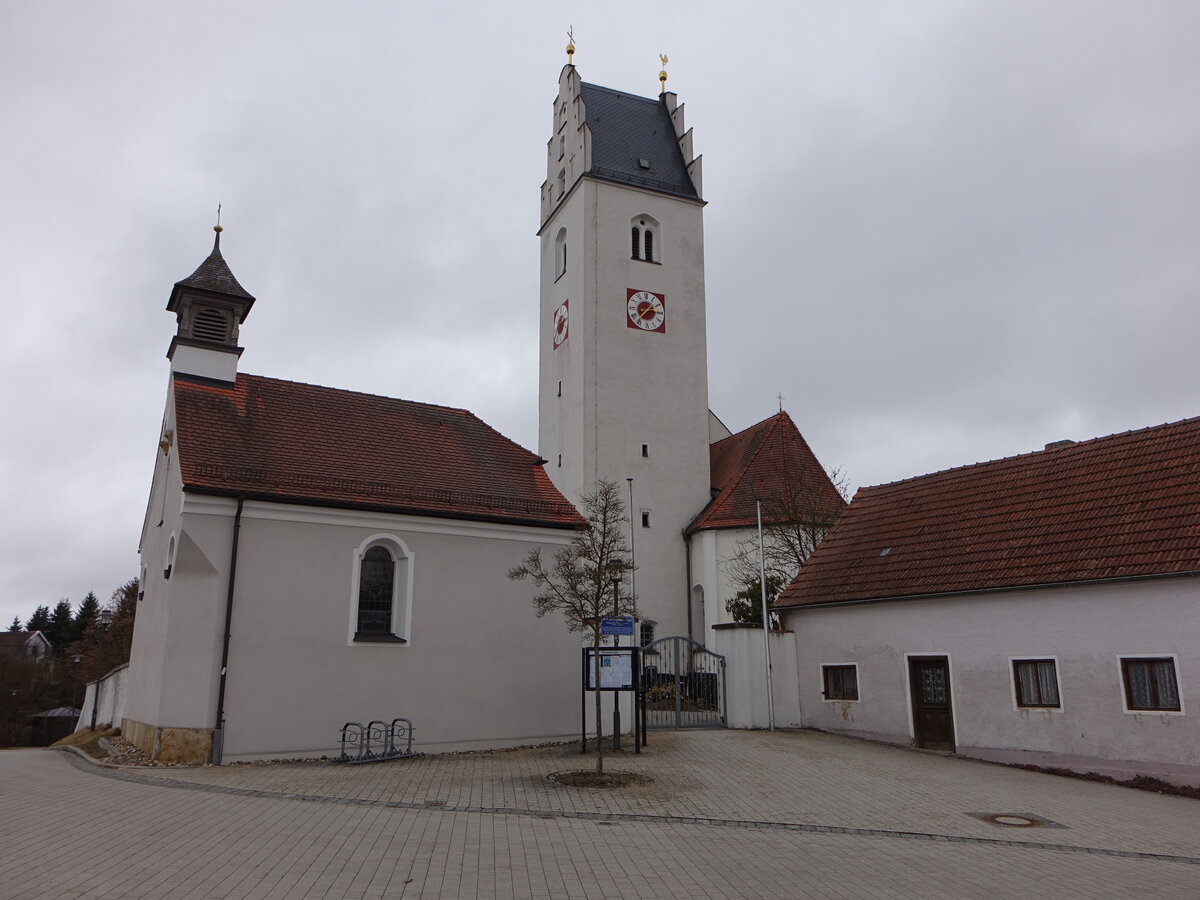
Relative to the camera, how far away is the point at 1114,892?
312 inches

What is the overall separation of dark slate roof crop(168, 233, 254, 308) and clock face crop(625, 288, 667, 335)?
1646 cm

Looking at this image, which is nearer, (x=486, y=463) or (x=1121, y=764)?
(x=1121, y=764)

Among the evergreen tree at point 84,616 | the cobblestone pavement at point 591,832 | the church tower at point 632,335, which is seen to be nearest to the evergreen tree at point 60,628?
the evergreen tree at point 84,616

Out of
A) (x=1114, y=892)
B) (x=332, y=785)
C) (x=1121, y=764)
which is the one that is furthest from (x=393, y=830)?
(x=1121, y=764)

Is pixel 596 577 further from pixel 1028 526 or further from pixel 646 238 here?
pixel 646 238

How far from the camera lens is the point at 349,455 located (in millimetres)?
18969

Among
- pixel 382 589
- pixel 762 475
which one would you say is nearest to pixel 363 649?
pixel 382 589

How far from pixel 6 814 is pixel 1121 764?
51.8ft

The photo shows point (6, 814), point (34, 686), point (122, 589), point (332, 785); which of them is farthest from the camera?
point (122, 589)

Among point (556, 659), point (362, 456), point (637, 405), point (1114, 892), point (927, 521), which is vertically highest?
point (637, 405)

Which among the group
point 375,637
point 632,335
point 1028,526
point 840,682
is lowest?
point 840,682

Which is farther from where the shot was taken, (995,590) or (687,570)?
(687,570)

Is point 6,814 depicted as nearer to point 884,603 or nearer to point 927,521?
point 884,603

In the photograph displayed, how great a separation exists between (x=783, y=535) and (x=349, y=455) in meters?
13.7
